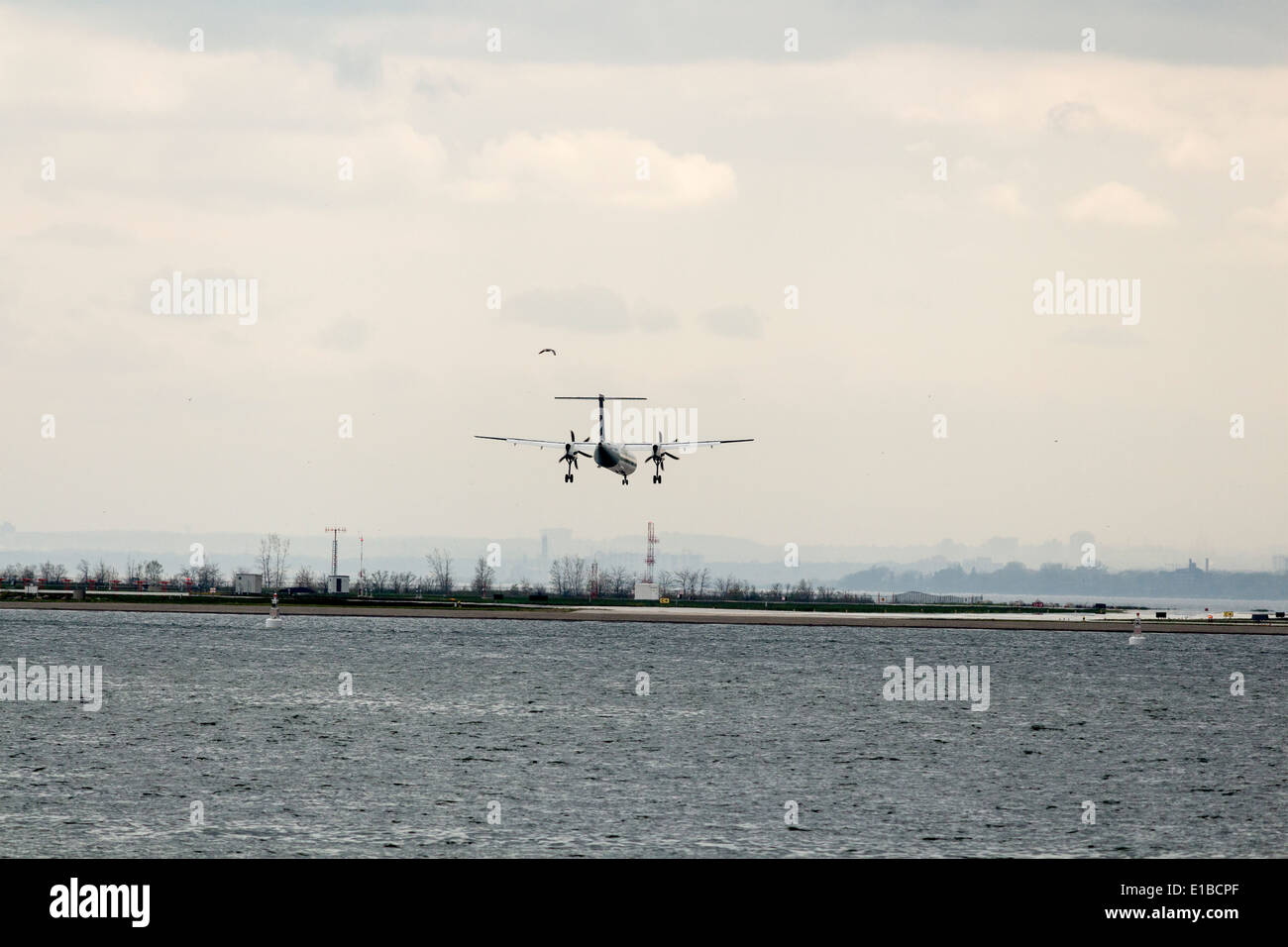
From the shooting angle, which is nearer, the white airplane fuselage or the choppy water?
the choppy water

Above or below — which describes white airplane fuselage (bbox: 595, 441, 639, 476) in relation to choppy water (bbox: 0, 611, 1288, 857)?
above

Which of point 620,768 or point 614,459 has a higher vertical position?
point 614,459

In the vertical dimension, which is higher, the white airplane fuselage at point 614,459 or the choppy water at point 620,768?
the white airplane fuselage at point 614,459

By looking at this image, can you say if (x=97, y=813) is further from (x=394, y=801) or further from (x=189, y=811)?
(x=394, y=801)

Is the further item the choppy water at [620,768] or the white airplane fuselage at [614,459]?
the white airplane fuselage at [614,459]

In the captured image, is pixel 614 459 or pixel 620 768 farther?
pixel 614 459
